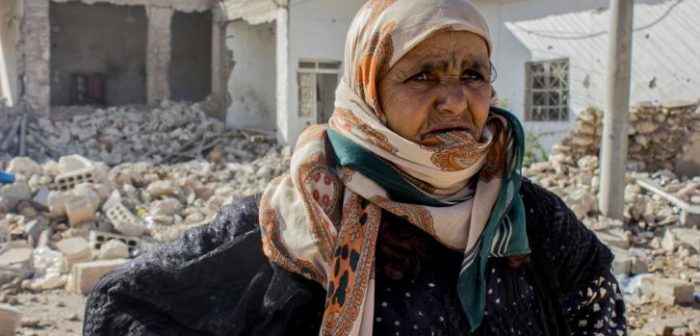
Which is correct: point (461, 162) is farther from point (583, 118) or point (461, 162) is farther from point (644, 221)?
point (583, 118)

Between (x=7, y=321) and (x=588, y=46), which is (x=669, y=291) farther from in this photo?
(x=588, y=46)

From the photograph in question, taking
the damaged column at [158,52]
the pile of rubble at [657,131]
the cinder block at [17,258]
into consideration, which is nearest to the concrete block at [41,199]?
the cinder block at [17,258]

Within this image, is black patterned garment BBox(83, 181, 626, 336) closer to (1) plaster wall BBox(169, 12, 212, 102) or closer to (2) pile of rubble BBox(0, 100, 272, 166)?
(2) pile of rubble BBox(0, 100, 272, 166)

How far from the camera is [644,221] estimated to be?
7820 millimetres

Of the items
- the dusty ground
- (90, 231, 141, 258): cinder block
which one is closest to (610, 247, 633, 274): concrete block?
the dusty ground

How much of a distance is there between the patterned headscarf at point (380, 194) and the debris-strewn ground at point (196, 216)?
3.63m

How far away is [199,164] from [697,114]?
8.13 m

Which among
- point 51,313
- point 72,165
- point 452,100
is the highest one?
point 452,100

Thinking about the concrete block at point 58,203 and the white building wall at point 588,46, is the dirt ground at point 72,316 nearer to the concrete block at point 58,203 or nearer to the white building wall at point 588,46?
the concrete block at point 58,203

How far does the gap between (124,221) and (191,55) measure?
13875 mm

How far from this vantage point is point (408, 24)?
1496 millimetres

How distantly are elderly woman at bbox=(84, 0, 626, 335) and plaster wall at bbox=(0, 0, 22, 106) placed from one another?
16.2m

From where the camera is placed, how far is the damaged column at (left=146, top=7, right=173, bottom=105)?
58.4ft

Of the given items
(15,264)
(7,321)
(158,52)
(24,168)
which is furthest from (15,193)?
(158,52)
